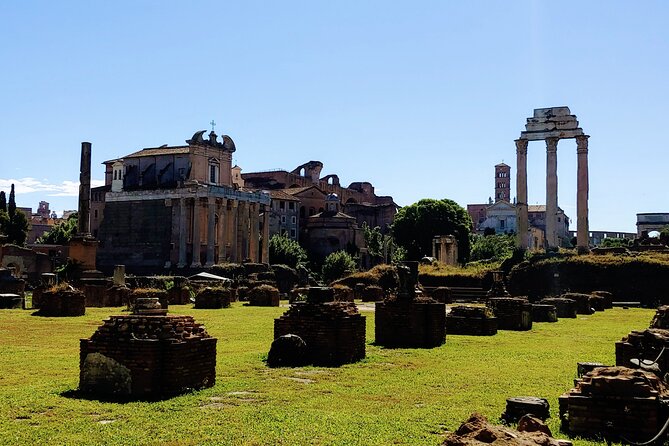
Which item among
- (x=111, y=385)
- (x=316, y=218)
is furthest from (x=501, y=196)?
(x=111, y=385)

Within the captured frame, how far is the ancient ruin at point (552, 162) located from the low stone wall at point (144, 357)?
41101 millimetres

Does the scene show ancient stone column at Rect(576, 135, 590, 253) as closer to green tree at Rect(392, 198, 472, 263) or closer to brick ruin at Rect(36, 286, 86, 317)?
green tree at Rect(392, 198, 472, 263)

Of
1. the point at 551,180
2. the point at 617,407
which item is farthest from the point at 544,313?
the point at 551,180

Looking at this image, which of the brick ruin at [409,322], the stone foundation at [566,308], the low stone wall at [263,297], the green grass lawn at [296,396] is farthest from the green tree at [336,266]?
the green grass lawn at [296,396]

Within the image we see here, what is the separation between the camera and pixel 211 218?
63906mm

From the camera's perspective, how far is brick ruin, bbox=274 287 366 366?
12781mm

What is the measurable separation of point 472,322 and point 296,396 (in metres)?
11.1

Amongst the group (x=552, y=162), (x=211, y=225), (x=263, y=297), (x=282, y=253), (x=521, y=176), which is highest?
(x=552, y=162)

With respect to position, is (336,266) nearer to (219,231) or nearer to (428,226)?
Answer: (219,231)

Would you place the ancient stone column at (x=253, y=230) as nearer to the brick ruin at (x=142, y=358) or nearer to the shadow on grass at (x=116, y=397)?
the brick ruin at (x=142, y=358)

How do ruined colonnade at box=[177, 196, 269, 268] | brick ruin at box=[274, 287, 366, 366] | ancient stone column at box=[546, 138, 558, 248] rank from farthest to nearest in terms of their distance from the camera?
ruined colonnade at box=[177, 196, 269, 268] → ancient stone column at box=[546, 138, 558, 248] → brick ruin at box=[274, 287, 366, 366]

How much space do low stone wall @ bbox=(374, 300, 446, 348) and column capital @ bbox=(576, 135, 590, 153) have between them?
116 ft

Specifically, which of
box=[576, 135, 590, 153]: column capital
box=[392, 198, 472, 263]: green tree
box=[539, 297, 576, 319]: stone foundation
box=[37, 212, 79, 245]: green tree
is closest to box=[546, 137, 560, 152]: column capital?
box=[576, 135, 590, 153]: column capital

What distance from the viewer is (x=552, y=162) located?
161 ft
